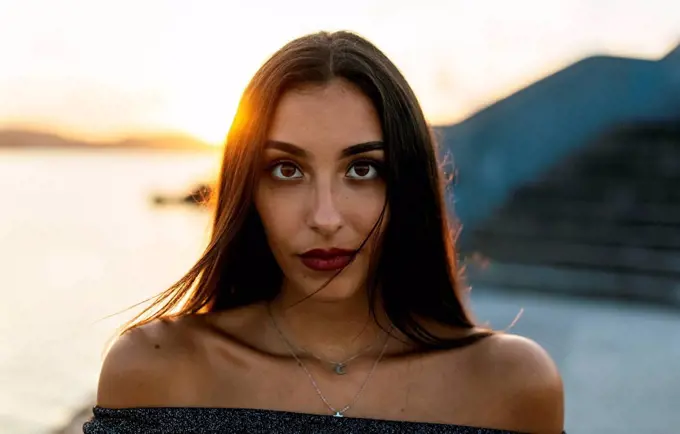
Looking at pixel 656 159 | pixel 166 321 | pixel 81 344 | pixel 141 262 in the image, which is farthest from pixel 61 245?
pixel 166 321

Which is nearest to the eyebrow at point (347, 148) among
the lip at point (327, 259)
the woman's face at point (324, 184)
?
the woman's face at point (324, 184)

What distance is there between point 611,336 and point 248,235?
3.94 meters

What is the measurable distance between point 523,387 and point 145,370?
784 mm

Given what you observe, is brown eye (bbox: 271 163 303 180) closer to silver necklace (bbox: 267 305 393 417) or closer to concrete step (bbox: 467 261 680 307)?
silver necklace (bbox: 267 305 393 417)

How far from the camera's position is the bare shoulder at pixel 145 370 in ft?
5.07

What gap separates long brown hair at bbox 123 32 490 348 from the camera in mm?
1464

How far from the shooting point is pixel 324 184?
4.69ft

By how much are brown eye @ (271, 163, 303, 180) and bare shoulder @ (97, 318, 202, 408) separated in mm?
440

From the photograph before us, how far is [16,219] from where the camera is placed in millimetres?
17438

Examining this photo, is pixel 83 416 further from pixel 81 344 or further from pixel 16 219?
pixel 16 219

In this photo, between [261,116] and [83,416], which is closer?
[261,116]

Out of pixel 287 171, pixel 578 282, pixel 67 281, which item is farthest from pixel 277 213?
pixel 67 281

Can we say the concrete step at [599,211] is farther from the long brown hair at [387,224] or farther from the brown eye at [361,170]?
the brown eye at [361,170]

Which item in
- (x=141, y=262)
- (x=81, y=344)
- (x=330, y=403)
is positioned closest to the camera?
(x=330, y=403)
